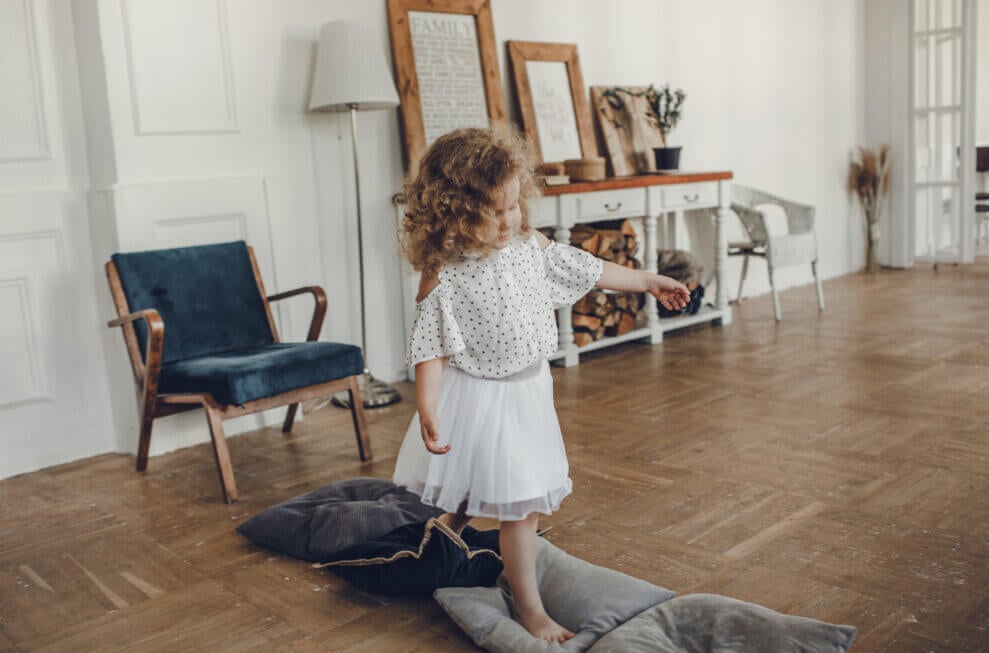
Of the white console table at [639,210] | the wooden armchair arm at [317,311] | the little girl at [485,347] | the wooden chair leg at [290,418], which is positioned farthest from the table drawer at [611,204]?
the little girl at [485,347]

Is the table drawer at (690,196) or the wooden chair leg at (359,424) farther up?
the table drawer at (690,196)

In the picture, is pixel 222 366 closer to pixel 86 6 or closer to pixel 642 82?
pixel 86 6

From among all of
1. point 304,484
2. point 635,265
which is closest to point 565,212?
point 635,265

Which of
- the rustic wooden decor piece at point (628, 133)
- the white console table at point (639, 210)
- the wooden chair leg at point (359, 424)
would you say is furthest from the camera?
the rustic wooden decor piece at point (628, 133)

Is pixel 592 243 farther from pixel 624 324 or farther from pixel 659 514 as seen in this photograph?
pixel 659 514

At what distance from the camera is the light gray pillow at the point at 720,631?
1.73 meters

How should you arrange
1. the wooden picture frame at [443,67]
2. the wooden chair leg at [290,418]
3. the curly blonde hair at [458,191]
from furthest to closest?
the wooden picture frame at [443,67] < the wooden chair leg at [290,418] < the curly blonde hair at [458,191]

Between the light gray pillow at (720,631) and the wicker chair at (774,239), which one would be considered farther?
the wicker chair at (774,239)

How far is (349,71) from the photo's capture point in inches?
146

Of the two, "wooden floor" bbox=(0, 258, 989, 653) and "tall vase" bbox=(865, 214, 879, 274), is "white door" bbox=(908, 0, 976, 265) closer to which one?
"tall vase" bbox=(865, 214, 879, 274)

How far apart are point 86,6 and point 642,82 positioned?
10.6 ft

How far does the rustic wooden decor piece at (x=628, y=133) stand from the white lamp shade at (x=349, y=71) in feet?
5.67

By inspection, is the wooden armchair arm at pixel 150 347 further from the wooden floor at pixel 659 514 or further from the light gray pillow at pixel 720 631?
the light gray pillow at pixel 720 631

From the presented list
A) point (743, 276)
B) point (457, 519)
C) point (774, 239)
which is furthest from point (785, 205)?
point (457, 519)
